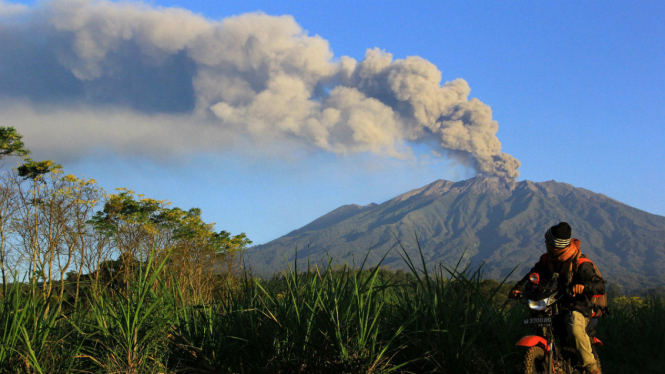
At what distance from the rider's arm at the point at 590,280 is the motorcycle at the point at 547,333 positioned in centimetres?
16

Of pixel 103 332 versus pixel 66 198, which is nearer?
pixel 103 332

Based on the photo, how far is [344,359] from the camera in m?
3.19

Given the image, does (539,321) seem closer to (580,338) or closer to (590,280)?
(580,338)

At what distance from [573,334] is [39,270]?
168 inches

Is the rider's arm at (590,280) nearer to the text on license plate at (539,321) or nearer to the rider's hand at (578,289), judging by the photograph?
the rider's hand at (578,289)

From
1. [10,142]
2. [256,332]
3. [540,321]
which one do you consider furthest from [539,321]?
[10,142]

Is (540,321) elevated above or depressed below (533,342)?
above

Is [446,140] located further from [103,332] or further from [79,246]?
[103,332]

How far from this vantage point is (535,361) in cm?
362

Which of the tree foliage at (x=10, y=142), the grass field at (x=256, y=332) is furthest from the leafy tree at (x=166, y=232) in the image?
the grass field at (x=256, y=332)

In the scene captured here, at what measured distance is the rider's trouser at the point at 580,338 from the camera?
3816mm

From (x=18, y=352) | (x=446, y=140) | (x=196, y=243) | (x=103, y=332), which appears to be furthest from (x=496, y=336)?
(x=446, y=140)

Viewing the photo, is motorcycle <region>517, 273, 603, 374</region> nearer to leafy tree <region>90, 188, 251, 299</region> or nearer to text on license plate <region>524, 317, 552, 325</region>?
text on license plate <region>524, 317, 552, 325</region>

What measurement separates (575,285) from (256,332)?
8.58 ft
